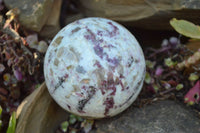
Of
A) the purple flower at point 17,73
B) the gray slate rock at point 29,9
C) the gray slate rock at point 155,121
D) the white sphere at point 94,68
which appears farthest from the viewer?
the gray slate rock at point 29,9

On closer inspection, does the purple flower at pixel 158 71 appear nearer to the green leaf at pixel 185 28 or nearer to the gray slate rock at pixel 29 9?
the green leaf at pixel 185 28

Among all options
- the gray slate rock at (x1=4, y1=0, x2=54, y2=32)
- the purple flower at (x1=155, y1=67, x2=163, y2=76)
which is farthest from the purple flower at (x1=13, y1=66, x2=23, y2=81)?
the purple flower at (x1=155, y1=67, x2=163, y2=76)

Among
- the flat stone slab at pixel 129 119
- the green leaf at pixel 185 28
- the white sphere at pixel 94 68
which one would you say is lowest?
the flat stone slab at pixel 129 119

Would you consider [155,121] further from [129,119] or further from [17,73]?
[17,73]

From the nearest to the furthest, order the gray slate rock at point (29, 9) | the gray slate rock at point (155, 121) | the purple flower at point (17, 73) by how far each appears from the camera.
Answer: the gray slate rock at point (155, 121), the purple flower at point (17, 73), the gray slate rock at point (29, 9)

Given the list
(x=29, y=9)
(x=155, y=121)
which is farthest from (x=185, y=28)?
(x=29, y=9)

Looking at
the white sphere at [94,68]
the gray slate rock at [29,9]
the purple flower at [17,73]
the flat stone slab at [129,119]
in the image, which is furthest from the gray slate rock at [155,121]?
the gray slate rock at [29,9]
